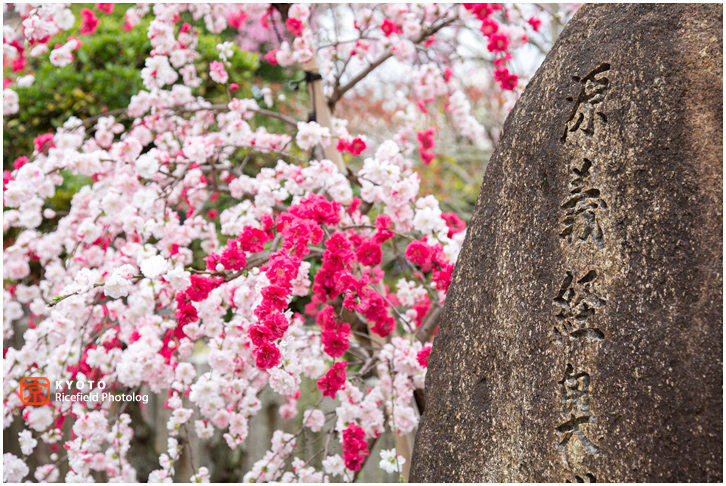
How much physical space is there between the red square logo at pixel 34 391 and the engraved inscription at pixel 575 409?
8.53 ft

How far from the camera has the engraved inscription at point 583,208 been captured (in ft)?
4.57

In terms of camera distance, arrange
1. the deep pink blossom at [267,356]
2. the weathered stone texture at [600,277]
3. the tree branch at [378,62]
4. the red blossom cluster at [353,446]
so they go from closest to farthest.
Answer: the weathered stone texture at [600,277], the deep pink blossom at [267,356], the red blossom cluster at [353,446], the tree branch at [378,62]

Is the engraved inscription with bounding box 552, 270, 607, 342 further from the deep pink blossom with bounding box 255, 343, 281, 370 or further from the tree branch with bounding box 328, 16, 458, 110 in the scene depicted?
the tree branch with bounding box 328, 16, 458, 110

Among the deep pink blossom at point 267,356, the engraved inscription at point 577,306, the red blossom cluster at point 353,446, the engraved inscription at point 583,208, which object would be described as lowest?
the red blossom cluster at point 353,446

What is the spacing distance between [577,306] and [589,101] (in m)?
0.54

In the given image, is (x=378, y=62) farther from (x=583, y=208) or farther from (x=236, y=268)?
(x=583, y=208)

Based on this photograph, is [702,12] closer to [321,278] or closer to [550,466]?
[550,466]

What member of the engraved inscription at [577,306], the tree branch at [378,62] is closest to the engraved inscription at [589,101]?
the engraved inscription at [577,306]

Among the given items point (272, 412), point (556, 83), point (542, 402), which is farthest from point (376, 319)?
point (272, 412)

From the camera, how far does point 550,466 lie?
137 centimetres

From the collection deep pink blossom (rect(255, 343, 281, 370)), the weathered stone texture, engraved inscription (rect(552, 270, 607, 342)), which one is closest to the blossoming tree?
deep pink blossom (rect(255, 343, 281, 370))

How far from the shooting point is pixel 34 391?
9.50ft

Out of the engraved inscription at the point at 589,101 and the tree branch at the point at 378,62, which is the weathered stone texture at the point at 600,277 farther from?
the tree branch at the point at 378,62

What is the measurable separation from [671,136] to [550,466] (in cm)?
86
